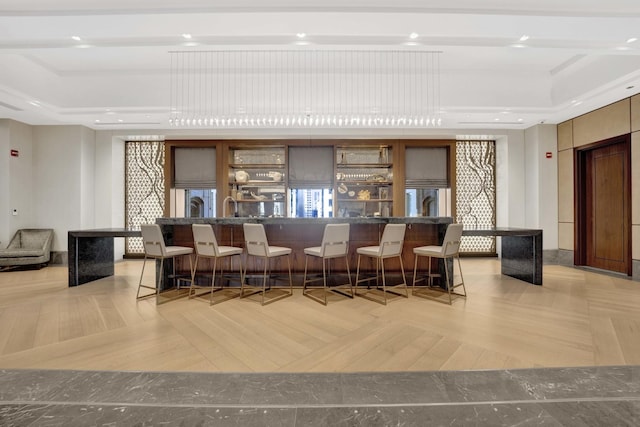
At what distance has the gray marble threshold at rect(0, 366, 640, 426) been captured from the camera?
160cm

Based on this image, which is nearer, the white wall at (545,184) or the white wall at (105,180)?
the white wall at (545,184)

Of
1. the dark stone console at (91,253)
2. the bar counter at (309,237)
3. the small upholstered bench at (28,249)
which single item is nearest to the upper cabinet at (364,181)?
the bar counter at (309,237)

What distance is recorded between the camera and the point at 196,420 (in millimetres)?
1596

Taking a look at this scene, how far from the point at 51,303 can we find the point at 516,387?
4.97m

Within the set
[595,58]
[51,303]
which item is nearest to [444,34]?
[595,58]

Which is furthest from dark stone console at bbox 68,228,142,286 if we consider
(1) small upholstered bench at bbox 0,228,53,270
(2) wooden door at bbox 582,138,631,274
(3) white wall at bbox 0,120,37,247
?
(2) wooden door at bbox 582,138,631,274

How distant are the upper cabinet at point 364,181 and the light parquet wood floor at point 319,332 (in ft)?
10.5

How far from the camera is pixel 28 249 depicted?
19.8ft

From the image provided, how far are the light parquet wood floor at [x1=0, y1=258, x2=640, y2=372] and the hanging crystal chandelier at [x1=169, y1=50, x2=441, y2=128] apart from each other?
3446mm

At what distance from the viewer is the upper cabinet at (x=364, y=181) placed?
6.95 meters

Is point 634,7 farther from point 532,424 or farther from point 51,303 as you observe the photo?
point 51,303

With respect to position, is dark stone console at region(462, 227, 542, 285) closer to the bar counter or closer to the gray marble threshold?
the bar counter

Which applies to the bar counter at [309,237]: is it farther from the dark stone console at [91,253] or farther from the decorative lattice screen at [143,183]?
the decorative lattice screen at [143,183]

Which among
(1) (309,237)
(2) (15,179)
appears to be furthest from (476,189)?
(2) (15,179)
